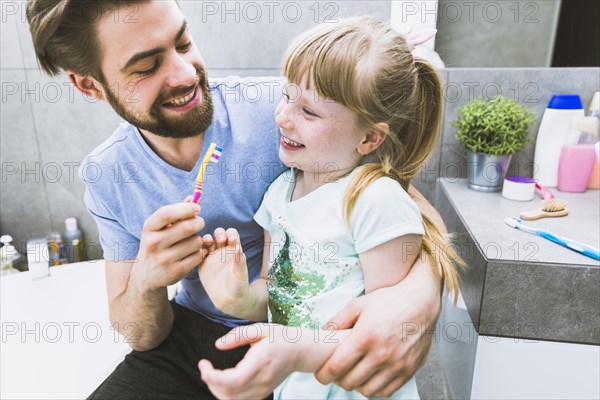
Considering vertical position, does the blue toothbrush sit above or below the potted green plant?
below

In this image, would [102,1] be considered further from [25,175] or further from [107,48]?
[25,175]

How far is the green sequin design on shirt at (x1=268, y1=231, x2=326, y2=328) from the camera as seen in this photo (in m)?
0.73

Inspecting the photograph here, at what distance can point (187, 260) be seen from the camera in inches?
28.0

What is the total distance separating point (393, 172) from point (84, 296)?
4.17ft

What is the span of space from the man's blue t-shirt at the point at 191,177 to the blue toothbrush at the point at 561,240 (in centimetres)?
56

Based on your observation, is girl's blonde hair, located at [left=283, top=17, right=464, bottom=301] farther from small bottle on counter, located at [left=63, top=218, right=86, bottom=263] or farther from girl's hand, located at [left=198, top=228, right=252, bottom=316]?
small bottle on counter, located at [left=63, top=218, right=86, bottom=263]

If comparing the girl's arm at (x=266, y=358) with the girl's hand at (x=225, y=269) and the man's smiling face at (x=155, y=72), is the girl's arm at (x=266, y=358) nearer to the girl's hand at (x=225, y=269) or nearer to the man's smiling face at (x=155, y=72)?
the girl's hand at (x=225, y=269)

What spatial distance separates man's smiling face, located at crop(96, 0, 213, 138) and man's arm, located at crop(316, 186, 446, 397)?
1.45 ft

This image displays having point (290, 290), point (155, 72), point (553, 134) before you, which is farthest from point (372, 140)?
point (553, 134)

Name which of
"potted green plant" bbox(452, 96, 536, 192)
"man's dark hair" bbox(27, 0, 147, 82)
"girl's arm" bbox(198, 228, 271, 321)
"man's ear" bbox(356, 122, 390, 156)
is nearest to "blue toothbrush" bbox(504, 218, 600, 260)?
"potted green plant" bbox(452, 96, 536, 192)

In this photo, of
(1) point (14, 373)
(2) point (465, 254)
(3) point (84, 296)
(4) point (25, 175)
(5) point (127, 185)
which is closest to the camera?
(5) point (127, 185)

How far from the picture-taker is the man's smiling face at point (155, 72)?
738 mm

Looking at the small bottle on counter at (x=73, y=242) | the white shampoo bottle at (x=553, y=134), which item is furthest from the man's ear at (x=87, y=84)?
the white shampoo bottle at (x=553, y=134)

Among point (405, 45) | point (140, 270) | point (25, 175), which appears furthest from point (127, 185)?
point (25, 175)
